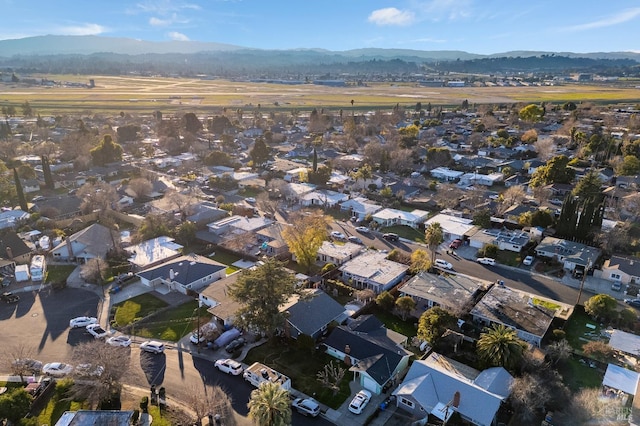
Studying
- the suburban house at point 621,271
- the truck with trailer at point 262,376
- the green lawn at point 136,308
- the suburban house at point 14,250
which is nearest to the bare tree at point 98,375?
the truck with trailer at point 262,376

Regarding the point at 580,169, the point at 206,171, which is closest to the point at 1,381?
the point at 206,171

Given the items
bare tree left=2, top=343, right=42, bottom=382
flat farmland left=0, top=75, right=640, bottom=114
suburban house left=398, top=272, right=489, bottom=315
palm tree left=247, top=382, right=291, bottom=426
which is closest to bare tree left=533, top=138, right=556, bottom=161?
suburban house left=398, top=272, right=489, bottom=315

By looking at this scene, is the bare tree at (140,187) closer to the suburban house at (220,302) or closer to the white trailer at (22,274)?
the white trailer at (22,274)

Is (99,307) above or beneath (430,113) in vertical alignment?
beneath

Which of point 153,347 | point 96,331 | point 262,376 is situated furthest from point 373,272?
point 96,331

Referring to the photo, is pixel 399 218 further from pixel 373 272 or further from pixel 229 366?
pixel 229 366

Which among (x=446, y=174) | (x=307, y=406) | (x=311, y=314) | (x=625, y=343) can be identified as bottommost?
(x=307, y=406)

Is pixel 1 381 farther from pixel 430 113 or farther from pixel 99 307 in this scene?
pixel 430 113
